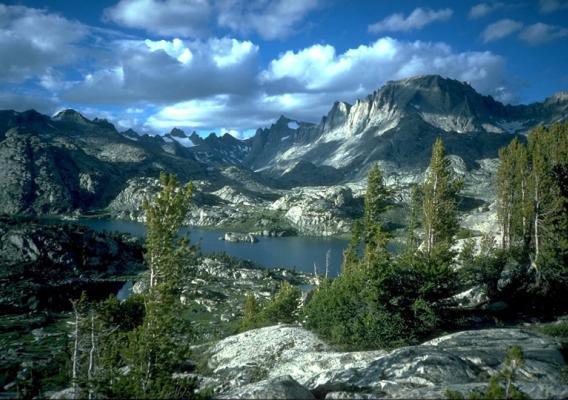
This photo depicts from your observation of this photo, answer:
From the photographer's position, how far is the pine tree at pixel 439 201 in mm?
56062

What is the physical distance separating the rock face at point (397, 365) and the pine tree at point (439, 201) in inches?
877

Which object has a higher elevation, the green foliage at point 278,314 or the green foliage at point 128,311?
the green foliage at point 128,311

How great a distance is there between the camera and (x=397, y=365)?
25.6 metres

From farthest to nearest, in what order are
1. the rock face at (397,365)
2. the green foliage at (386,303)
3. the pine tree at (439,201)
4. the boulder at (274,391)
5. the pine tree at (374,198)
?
the pine tree at (374,198), the pine tree at (439,201), the green foliage at (386,303), the rock face at (397,365), the boulder at (274,391)

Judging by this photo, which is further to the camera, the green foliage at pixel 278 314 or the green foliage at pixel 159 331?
the green foliage at pixel 278 314

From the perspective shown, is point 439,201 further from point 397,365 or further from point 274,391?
point 274,391

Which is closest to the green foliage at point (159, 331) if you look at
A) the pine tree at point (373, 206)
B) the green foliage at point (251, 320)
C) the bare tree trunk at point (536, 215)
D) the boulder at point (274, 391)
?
the boulder at point (274, 391)

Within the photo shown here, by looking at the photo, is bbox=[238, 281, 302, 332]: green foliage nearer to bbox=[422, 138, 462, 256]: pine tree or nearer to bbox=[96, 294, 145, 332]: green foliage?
bbox=[96, 294, 145, 332]: green foliage

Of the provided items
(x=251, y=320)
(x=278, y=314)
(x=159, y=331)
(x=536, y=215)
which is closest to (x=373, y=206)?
(x=536, y=215)

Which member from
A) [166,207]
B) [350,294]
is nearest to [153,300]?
[166,207]

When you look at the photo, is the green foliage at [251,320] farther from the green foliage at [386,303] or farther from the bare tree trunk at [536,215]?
the bare tree trunk at [536,215]

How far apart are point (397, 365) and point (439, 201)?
115 feet

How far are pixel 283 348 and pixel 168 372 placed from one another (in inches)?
784

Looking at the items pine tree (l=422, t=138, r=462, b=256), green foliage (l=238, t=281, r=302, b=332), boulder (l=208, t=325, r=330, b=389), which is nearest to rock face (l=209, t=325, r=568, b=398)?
boulder (l=208, t=325, r=330, b=389)
